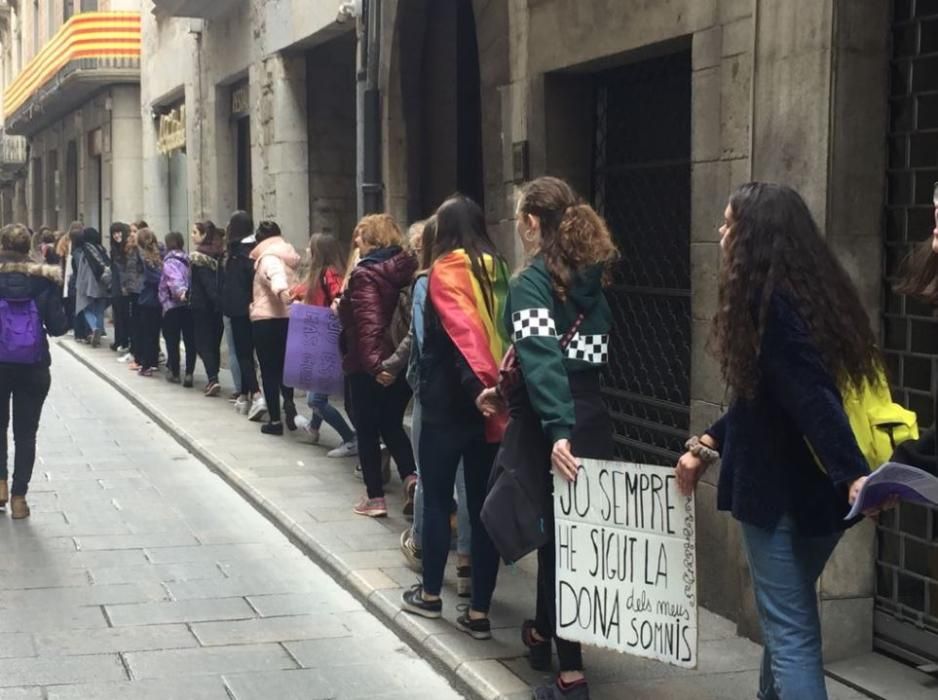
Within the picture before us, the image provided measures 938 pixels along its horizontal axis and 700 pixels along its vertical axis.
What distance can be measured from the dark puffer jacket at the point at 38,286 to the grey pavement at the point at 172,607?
1242 millimetres

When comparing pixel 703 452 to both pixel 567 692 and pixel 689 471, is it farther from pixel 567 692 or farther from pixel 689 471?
pixel 567 692

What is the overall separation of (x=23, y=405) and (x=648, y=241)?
395 cm

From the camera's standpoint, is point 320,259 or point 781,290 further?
point 320,259

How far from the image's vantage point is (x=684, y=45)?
659 centimetres

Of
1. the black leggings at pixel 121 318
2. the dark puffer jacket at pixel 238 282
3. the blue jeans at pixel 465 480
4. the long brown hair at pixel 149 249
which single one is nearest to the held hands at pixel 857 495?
the blue jeans at pixel 465 480

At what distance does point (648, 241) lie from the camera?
292 inches

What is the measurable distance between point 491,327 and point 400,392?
2.63 m

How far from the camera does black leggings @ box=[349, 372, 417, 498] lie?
815cm

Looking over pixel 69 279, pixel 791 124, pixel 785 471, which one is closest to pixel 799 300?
pixel 785 471

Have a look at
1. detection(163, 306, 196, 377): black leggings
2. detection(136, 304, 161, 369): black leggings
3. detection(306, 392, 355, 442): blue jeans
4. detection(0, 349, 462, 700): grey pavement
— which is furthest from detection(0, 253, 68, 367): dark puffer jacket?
detection(136, 304, 161, 369): black leggings

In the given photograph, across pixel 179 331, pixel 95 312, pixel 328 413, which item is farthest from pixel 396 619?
pixel 95 312

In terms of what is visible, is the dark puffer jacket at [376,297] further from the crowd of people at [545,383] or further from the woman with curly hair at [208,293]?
the woman with curly hair at [208,293]

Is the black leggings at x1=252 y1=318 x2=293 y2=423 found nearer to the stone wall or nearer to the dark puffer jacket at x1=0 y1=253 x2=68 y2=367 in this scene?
the dark puffer jacket at x1=0 y1=253 x2=68 y2=367

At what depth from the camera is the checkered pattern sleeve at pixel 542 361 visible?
15.1ft
